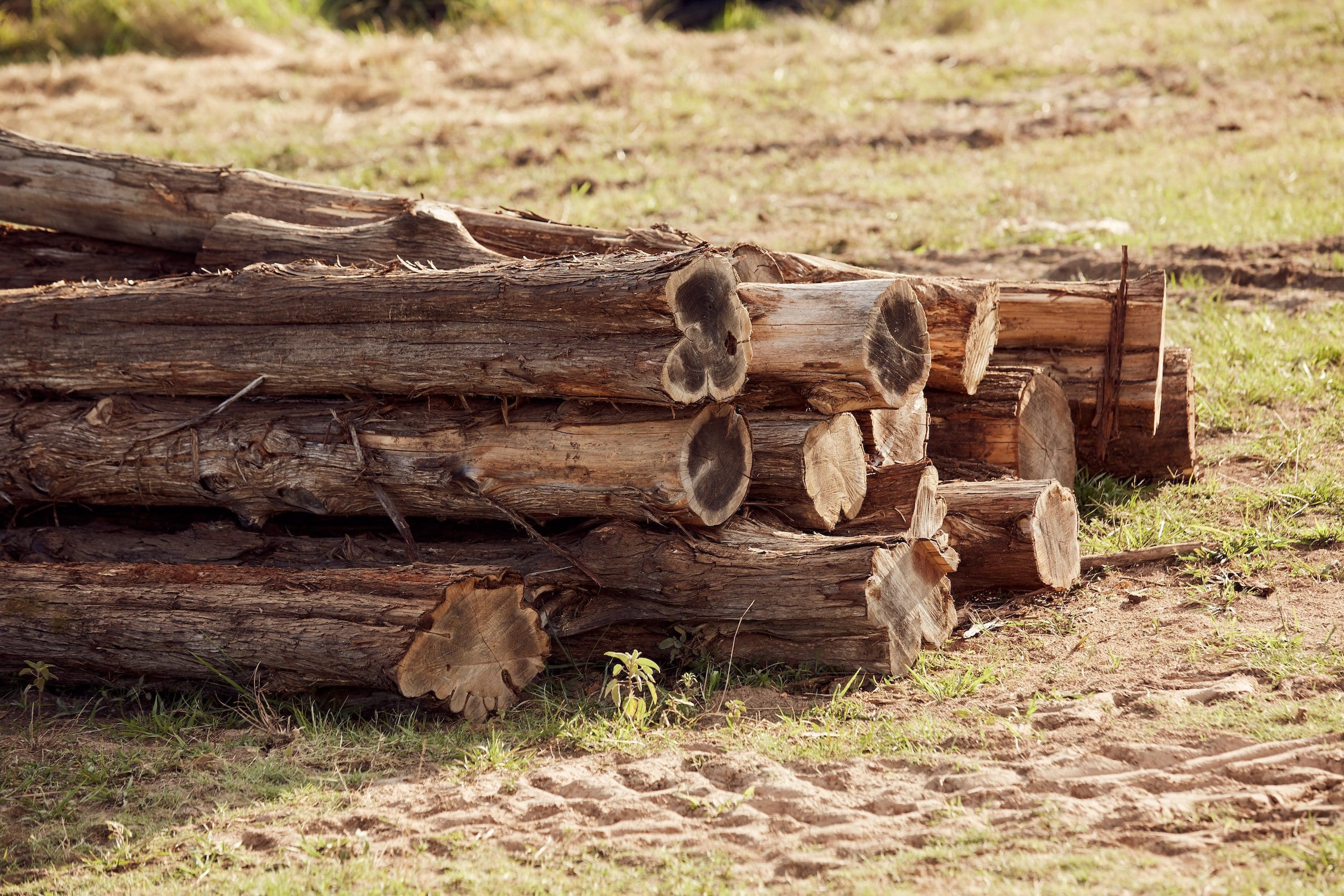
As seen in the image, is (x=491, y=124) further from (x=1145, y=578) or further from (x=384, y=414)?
(x=1145, y=578)

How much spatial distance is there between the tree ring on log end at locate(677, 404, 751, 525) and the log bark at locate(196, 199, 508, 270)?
143 centimetres

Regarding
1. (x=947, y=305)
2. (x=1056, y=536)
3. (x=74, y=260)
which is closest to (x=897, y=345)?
(x=947, y=305)

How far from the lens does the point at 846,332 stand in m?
4.00

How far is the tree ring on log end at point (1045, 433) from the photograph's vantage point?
16.6 feet

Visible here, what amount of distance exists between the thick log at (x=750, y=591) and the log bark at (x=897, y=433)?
502 mm

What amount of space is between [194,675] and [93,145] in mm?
8929

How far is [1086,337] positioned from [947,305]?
3.32 ft

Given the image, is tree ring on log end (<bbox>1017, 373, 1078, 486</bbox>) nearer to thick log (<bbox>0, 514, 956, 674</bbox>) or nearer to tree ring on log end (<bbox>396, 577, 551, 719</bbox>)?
thick log (<bbox>0, 514, 956, 674</bbox>)

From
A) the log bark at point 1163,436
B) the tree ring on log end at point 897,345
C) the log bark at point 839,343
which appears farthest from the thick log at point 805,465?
the log bark at point 1163,436

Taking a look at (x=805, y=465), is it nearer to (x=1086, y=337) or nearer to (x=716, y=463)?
(x=716, y=463)

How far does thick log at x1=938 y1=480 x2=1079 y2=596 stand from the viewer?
4492 mm

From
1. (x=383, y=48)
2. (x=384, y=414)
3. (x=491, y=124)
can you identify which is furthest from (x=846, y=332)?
(x=383, y=48)

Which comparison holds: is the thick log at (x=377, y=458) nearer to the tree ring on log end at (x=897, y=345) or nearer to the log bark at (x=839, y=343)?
the log bark at (x=839, y=343)

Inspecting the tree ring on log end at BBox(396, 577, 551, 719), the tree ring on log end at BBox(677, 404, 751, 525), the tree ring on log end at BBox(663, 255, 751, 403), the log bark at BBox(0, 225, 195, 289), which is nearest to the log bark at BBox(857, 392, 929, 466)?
the tree ring on log end at BBox(677, 404, 751, 525)
